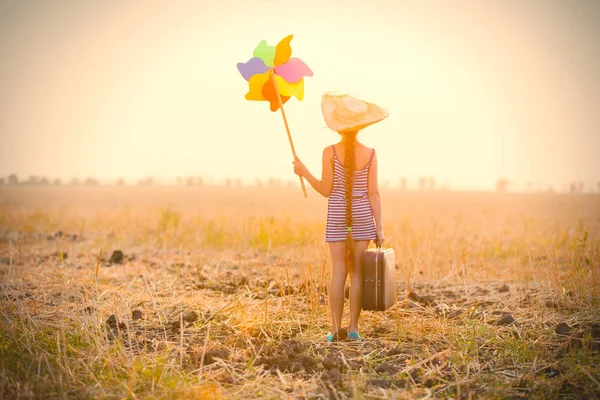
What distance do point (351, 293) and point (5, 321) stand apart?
298 cm

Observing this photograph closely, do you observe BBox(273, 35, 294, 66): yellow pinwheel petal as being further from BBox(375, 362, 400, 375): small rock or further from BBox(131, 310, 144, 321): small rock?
BBox(375, 362, 400, 375): small rock

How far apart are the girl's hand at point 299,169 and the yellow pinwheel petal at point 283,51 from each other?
1.01 meters

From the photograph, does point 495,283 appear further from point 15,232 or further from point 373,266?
point 15,232

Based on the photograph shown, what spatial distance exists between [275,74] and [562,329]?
350 centimetres

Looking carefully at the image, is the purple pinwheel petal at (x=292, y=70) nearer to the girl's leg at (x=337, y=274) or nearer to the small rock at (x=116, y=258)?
the girl's leg at (x=337, y=274)

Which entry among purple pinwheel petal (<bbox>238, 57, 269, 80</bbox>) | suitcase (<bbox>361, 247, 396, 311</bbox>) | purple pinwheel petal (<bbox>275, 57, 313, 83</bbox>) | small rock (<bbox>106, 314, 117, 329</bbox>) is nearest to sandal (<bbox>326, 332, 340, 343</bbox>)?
suitcase (<bbox>361, 247, 396, 311</bbox>)

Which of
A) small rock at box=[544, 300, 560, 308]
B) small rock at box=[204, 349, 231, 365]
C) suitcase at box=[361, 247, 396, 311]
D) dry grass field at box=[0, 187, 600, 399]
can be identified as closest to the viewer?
dry grass field at box=[0, 187, 600, 399]

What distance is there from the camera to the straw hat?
4.57 m

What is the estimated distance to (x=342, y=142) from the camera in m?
4.73

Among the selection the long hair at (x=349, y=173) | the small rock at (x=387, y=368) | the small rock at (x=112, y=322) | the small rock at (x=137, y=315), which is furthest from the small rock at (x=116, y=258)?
the small rock at (x=387, y=368)

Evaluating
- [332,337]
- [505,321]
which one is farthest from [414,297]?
[332,337]

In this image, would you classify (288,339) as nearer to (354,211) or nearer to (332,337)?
(332,337)

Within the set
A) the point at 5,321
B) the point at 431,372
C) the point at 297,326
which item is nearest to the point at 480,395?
Answer: the point at 431,372

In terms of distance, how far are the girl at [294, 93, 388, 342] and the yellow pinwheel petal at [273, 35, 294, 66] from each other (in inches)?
27.0
